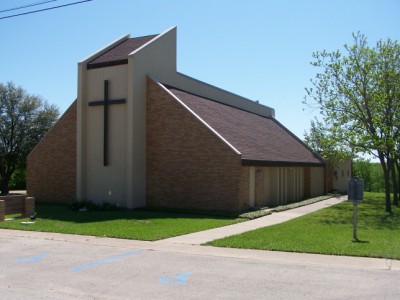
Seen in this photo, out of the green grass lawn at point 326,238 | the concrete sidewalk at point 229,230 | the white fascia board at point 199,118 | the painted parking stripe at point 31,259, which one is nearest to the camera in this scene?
the painted parking stripe at point 31,259

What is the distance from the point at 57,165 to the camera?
24.0m

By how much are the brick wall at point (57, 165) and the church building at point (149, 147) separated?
0.18 feet

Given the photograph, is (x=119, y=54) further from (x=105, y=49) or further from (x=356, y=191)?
(x=356, y=191)

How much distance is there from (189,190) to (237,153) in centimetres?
291

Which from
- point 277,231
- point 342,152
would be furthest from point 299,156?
point 277,231

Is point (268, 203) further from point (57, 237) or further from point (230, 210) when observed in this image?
point (57, 237)

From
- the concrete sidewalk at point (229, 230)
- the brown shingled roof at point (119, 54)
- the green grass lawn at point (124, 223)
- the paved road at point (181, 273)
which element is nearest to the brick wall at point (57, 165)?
the brown shingled roof at point (119, 54)

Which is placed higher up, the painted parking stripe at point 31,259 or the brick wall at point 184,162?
the brick wall at point 184,162

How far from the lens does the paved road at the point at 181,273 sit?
6.96m

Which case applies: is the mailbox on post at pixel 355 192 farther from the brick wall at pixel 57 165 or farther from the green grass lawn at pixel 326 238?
the brick wall at pixel 57 165

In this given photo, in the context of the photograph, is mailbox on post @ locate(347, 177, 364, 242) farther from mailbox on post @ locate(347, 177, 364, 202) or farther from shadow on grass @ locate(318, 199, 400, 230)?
shadow on grass @ locate(318, 199, 400, 230)

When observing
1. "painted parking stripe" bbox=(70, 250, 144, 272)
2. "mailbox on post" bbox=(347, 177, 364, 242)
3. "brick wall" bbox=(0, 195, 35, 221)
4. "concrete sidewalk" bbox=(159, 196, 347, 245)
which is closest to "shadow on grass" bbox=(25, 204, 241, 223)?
"brick wall" bbox=(0, 195, 35, 221)

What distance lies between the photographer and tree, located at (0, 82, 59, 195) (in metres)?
34.8

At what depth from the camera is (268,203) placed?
23.4m
